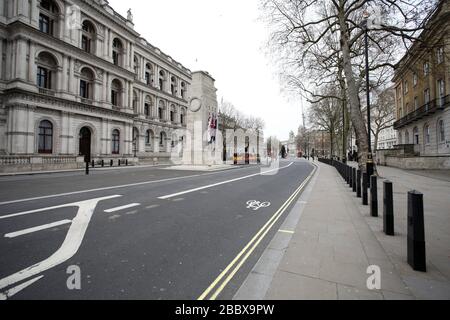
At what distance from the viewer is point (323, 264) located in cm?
312

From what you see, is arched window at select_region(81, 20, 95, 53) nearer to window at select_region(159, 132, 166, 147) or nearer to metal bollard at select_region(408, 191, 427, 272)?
window at select_region(159, 132, 166, 147)

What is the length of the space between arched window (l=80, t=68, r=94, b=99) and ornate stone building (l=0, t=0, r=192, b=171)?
123 millimetres

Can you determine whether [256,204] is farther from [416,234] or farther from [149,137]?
[149,137]

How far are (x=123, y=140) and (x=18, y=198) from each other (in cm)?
2977

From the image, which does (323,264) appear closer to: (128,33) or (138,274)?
(138,274)

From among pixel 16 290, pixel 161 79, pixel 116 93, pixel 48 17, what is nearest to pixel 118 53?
pixel 116 93

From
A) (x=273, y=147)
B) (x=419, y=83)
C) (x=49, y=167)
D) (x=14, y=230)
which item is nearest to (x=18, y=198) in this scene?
(x=14, y=230)

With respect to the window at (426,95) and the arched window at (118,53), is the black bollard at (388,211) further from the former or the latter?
the arched window at (118,53)

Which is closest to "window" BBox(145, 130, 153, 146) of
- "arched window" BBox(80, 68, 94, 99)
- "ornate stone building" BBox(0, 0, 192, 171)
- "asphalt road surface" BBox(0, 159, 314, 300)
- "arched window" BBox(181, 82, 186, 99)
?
"ornate stone building" BBox(0, 0, 192, 171)

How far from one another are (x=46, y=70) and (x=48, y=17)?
6.72 m

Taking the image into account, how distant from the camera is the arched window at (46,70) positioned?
1011 inches

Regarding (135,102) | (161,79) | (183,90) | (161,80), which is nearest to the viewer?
(135,102)

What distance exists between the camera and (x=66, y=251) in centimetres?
349

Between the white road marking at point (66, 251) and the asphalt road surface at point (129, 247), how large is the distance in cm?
1
